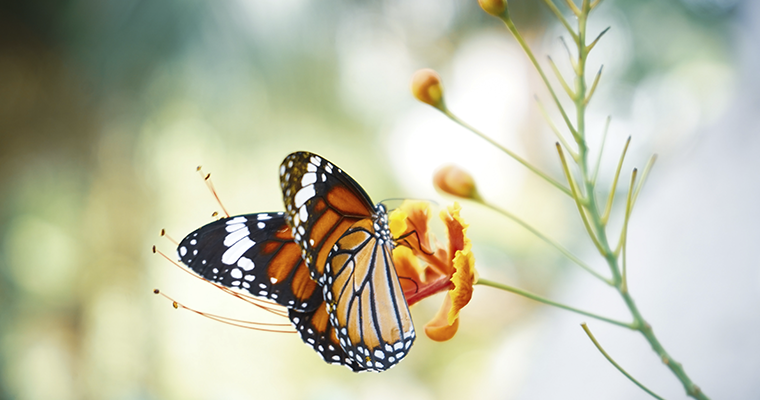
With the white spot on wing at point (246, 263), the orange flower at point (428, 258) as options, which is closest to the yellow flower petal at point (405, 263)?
the orange flower at point (428, 258)

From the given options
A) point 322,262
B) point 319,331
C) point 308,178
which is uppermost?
point 308,178

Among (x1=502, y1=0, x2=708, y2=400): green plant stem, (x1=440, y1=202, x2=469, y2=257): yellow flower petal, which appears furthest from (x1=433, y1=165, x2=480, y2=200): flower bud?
(x1=502, y1=0, x2=708, y2=400): green plant stem

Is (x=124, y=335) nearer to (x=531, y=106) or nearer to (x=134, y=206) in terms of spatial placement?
(x=134, y=206)

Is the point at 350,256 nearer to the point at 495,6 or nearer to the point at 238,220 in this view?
the point at 238,220

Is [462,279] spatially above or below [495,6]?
below

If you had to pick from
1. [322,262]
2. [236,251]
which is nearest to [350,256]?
[322,262]
